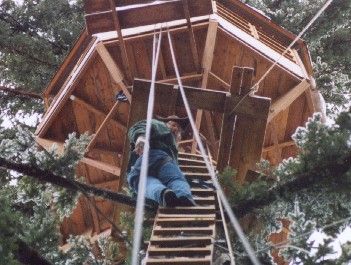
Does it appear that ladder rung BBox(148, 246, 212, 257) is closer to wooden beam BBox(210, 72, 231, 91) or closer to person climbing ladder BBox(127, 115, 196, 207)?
person climbing ladder BBox(127, 115, 196, 207)

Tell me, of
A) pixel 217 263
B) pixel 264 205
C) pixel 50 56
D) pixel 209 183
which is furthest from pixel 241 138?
pixel 50 56

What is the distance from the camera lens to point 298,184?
4.75 metres

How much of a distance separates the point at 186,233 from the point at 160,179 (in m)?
0.89

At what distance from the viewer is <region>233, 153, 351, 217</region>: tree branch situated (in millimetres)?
4555

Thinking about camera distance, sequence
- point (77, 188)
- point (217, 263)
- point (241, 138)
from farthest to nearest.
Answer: point (241, 138) → point (77, 188) → point (217, 263)

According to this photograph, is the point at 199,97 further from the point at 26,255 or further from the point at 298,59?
the point at 298,59

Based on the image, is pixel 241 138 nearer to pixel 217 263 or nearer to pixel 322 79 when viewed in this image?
pixel 217 263

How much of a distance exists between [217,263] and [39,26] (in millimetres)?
13362

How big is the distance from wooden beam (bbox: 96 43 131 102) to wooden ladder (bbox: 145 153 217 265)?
396cm

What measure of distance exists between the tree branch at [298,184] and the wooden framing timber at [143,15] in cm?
426

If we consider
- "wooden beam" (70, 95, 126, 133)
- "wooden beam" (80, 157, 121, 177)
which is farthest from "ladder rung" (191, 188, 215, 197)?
"wooden beam" (70, 95, 126, 133)

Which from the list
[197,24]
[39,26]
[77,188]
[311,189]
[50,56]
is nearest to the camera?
[311,189]

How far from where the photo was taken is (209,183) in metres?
5.80

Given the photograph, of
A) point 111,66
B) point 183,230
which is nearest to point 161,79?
point 111,66
